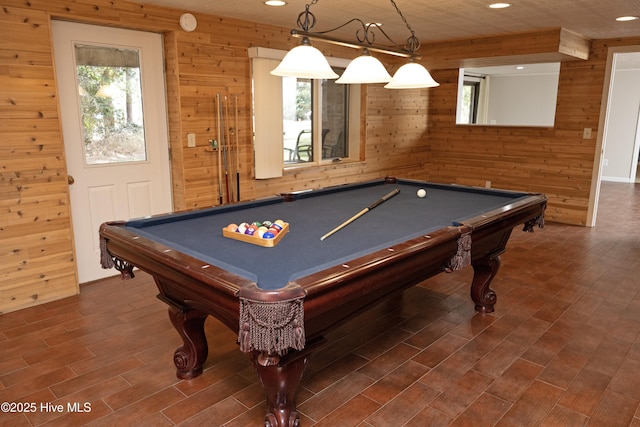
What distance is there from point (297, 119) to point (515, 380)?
3.79 m

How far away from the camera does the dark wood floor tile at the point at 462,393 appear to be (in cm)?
228

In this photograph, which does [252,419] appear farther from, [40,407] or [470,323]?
[470,323]

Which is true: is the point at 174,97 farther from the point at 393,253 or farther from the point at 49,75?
the point at 393,253

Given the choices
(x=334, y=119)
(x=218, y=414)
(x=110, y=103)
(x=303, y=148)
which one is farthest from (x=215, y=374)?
(x=334, y=119)

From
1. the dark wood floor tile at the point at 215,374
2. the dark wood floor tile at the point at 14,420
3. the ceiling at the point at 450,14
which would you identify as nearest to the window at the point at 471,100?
the ceiling at the point at 450,14

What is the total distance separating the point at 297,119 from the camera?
17.8 ft

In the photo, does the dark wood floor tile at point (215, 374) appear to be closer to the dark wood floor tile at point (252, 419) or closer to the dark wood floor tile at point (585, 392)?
the dark wood floor tile at point (252, 419)

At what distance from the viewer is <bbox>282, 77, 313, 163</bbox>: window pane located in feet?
17.3

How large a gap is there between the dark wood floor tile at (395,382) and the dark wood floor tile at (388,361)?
0.04m

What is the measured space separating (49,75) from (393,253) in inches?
115

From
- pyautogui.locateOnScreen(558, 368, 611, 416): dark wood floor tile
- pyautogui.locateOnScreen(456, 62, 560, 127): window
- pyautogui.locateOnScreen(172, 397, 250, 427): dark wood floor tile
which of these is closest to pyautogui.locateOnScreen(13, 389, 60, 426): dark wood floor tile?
pyautogui.locateOnScreen(172, 397, 250, 427): dark wood floor tile

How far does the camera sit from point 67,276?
3641 mm

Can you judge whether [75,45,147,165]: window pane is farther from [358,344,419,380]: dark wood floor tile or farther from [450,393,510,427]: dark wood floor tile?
[450,393,510,427]: dark wood floor tile

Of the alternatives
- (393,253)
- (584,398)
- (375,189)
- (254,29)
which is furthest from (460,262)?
(254,29)
